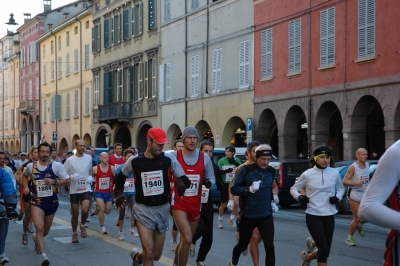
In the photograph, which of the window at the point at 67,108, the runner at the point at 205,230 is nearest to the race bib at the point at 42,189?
the runner at the point at 205,230

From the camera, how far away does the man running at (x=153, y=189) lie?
28.3 ft

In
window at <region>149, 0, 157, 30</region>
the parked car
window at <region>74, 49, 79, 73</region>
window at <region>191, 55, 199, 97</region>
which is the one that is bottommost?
the parked car

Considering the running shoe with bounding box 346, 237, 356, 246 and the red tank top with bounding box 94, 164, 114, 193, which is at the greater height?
the red tank top with bounding box 94, 164, 114, 193

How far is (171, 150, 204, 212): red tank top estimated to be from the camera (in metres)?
9.44

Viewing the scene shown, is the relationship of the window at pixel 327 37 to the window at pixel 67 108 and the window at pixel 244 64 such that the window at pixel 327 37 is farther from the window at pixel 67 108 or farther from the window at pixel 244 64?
the window at pixel 67 108

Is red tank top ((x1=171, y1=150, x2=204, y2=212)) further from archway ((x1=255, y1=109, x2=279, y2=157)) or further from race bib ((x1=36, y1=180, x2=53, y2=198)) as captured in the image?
archway ((x1=255, y1=109, x2=279, y2=157))

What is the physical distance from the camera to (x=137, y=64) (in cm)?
4625

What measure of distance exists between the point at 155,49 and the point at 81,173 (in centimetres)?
2919

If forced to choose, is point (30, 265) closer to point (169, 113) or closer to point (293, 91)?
point (293, 91)

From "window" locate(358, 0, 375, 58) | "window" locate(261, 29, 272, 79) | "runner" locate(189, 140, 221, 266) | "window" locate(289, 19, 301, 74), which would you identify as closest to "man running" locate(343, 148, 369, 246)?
"runner" locate(189, 140, 221, 266)

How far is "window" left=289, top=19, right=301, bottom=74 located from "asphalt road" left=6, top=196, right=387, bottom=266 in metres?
12.6

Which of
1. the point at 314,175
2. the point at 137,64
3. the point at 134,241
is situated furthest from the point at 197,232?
the point at 137,64

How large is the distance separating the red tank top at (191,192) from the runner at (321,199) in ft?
3.93

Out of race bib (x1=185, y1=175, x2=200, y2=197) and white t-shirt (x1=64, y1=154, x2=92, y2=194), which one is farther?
white t-shirt (x1=64, y1=154, x2=92, y2=194)
